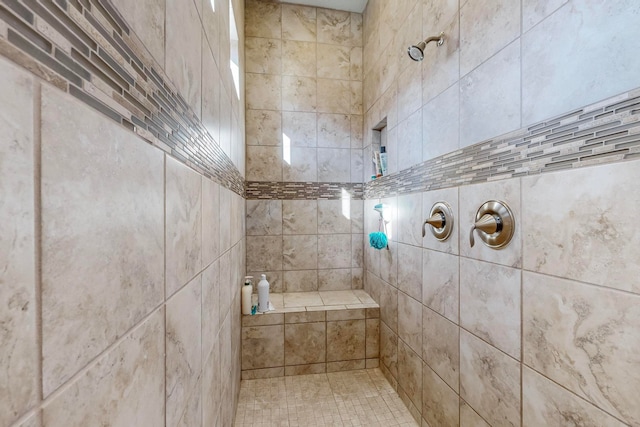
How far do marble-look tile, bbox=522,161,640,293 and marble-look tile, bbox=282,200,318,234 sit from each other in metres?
1.79

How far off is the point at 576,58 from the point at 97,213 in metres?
1.16

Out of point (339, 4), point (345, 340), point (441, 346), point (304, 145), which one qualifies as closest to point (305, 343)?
point (345, 340)

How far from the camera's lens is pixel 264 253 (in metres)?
2.46

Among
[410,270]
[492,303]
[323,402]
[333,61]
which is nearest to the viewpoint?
[492,303]

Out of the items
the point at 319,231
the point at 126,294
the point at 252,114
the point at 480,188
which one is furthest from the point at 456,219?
the point at 252,114

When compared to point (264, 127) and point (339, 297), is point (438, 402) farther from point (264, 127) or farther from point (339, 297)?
point (264, 127)

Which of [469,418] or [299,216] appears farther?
[299,216]

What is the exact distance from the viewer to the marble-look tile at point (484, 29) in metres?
0.96

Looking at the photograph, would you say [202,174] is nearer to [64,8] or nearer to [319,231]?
[64,8]

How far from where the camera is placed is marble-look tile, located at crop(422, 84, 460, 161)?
1262 millimetres

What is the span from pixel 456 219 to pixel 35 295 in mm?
1339

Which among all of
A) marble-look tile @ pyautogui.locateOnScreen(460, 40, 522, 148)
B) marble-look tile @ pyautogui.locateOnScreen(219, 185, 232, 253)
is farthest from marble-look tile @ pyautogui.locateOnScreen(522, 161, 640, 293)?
marble-look tile @ pyautogui.locateOnScreen(219, 185, 232, 253)

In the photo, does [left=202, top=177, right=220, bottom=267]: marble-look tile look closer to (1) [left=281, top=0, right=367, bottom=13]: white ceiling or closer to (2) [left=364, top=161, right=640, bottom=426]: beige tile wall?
(2) [left=364, top=161, right=640, bottom=426]: beige tile wall

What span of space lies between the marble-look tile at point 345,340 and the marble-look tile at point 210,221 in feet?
4.59
